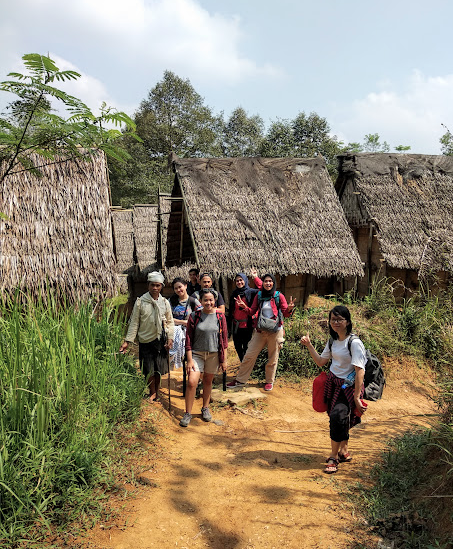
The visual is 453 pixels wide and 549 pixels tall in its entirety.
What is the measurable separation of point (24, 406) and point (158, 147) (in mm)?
22216

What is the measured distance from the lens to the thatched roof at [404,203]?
10617 mm

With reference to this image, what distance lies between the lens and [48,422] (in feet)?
10.1

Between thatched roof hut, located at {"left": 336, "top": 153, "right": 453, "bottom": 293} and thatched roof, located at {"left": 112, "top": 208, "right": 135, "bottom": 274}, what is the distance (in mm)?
7946

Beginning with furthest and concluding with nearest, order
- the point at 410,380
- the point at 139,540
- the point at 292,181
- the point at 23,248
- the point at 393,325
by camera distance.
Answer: the point at 292,181, the point at 393,325, the point at 410,380, the point at 23,248, the point at 139,540

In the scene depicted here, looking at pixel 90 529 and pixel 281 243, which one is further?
pixel 281 243

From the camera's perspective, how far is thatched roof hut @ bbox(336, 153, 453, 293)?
34.8ft

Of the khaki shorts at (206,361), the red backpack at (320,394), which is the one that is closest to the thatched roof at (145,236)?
the khaki shorts at (206,361)

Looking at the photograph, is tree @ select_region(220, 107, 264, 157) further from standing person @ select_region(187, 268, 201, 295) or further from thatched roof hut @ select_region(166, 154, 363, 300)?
standing person @ select_region(187, 268, 201, 295)

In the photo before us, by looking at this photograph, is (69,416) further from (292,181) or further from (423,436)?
(292,181)

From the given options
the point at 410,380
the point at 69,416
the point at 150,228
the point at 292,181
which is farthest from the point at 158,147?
the point at 69,416

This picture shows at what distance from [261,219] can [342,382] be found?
19.5ft

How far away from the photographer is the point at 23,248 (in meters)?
6.17

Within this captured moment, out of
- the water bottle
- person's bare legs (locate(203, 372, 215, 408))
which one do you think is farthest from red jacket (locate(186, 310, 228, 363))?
the water bottle

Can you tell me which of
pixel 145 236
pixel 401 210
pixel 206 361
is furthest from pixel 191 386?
pixel 145 236
